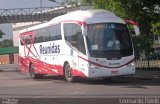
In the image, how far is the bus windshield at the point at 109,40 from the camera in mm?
20984

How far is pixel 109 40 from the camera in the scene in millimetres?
21250

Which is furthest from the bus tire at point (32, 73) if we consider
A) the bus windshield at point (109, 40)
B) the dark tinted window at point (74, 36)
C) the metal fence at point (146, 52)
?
the bus windshield at point (109, 40)

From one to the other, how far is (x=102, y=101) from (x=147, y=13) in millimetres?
14405

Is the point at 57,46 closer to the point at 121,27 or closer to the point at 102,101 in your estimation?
the point at 121,27

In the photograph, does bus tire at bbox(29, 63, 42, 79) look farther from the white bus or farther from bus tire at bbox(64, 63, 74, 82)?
bus tire at bbox(64, 63, 74, 82)

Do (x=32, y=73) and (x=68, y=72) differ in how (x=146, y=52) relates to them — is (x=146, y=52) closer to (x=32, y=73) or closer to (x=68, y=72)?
(x=32, y=73)

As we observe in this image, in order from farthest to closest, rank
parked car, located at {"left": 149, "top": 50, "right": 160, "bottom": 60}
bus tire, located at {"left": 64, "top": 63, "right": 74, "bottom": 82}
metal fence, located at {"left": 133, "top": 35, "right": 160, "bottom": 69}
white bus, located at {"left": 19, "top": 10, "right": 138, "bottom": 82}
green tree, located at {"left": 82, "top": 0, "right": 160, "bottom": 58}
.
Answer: parked car, located at {"left": 149, "top": 50, "right": 160, "bottom": 60}
metal fence, located at {"left": 133, "top": 35, "right": 160, "bottom": 69}
green tree, located at {"left": 82, "top": 0, "right": 160, "bottom": 58}
bus tire, located at {"left": 64, "top": 63, "right": 74, "bottom": 82}
white bus, located at {"left": 19, "top": 10, "right": 138, "bottom": 82}

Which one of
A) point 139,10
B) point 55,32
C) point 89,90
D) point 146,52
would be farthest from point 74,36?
point 146,52

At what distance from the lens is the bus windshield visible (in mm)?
20984

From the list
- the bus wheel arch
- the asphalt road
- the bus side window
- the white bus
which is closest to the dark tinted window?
the white bus

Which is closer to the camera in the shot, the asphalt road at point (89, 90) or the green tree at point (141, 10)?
the asphalt road at point (89, 90)

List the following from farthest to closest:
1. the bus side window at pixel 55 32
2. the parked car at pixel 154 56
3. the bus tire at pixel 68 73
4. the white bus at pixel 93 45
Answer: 1. the parked car at pixel 154 56
2. the bus side window at pixel 55 32
3. the bus tire at pixel 68 73
4. the white bus at pixel 93 45

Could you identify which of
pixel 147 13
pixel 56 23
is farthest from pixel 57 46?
pixel 147 13

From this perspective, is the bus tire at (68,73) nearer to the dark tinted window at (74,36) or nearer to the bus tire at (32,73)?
the dark tinted window at (74,36)
